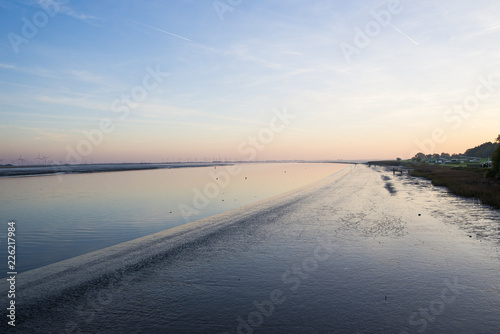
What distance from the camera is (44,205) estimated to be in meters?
32.8

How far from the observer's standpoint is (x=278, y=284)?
11047mm

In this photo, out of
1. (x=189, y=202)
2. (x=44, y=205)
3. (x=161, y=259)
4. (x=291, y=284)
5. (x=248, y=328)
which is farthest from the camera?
(x=189, y=202)

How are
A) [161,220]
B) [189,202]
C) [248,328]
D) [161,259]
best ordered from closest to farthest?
[248,328] < [161,259] < [161,220] < [189,202]

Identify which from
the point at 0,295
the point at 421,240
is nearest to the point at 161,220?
the point at 0,295

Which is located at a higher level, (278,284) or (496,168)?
(496,168)

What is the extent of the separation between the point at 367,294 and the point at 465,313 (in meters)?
2.57

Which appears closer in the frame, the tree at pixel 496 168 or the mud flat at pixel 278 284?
the mud flat at pixel 278 284

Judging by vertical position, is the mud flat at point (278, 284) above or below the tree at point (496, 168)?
below

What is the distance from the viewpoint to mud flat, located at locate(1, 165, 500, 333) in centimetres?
830

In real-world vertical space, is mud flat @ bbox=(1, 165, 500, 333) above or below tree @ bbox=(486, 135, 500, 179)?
below

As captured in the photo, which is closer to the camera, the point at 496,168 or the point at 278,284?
the point at 278,284

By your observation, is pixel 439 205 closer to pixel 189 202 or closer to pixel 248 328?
pixel 189 202

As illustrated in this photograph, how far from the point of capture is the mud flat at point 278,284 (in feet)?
27.2

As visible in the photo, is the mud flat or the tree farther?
the tree
